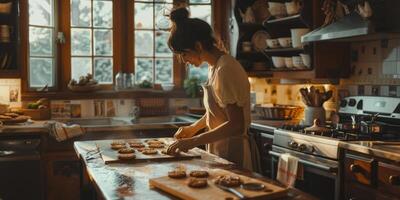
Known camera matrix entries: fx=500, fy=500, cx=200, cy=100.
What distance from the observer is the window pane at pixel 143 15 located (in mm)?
4953

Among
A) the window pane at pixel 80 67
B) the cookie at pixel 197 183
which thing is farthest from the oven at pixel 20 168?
the cookie at pixel 197 183

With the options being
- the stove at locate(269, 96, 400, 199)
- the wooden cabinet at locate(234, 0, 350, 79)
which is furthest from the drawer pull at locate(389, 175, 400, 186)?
the wooden cabinet at locate(234, 0, 350, 79)

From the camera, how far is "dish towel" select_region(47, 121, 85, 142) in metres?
3.94

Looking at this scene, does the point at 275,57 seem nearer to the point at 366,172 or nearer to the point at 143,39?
the point at 143,39

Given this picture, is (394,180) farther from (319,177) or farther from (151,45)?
(151,45)

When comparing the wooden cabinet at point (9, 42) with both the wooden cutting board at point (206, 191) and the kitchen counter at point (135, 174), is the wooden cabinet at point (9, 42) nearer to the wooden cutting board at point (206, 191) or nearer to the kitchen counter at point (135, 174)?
the kitchen counter at point (135, 174)

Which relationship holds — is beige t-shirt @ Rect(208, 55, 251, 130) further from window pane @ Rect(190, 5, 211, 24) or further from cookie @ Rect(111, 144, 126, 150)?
window pane @ Rect(190, 5, 211, 24)

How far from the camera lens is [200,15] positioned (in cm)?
520

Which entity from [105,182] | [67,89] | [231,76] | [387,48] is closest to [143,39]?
[67,89]

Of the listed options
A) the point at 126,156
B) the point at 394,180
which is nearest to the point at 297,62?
the point at 394,180

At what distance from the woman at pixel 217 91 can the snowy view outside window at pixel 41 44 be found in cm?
246

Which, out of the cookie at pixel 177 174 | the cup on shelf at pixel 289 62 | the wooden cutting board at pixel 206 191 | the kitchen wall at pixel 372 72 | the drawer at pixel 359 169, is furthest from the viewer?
the cup on shelf at pixel 289 62

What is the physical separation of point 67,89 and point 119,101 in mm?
502

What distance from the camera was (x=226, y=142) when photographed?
2.56 metres
